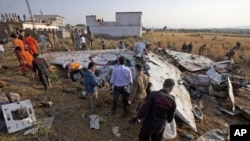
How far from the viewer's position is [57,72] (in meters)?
8.73

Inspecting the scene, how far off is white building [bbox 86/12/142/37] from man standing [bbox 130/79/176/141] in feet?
89.4

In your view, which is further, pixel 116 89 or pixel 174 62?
pixel 174 62

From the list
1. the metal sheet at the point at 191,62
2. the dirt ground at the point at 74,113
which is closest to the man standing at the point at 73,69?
the dirt ground at the point at 74,113

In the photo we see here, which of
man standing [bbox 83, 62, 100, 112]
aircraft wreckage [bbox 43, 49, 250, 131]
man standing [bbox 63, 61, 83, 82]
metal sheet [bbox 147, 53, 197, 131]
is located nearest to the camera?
man standing [bbox 83, 62, 100, 112]

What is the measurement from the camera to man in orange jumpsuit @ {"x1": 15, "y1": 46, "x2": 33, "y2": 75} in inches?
296

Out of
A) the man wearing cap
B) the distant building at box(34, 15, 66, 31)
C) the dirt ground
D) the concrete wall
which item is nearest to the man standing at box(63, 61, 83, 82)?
the dirt ground

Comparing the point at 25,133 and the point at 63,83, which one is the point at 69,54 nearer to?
the point at 63,83

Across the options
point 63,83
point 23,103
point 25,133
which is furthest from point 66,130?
point 63,83

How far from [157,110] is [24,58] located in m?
6.14

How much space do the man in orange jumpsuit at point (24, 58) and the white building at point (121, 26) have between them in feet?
76.2

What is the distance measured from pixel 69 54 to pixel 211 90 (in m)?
6.55

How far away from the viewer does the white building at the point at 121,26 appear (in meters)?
29.9

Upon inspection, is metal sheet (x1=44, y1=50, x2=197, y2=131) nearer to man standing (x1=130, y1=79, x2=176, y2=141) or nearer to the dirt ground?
the dirt ground

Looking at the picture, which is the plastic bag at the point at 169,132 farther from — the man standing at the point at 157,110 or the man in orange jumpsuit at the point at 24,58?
the man in orange jumpsuit at the point at 24,58
